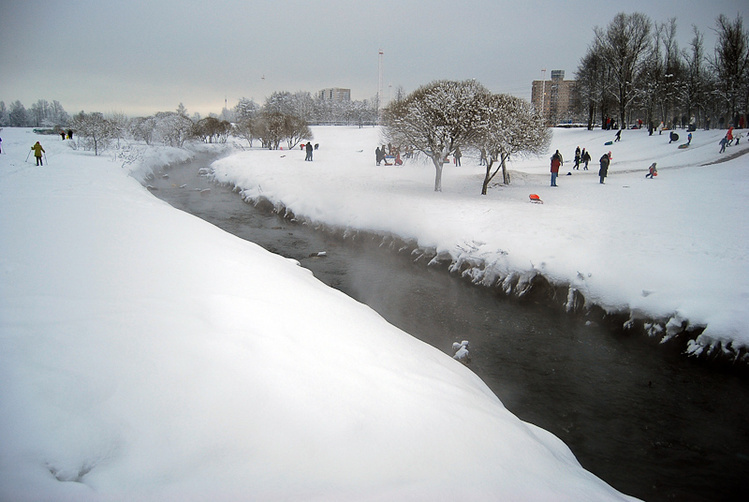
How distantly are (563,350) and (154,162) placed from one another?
3986 cm

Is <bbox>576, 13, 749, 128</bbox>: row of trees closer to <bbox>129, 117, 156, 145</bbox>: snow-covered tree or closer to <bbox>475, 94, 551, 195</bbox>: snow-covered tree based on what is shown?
<bbox>475, 94, 551, 195</bbox>: snow-covered tree

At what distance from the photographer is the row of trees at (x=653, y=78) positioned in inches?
1603

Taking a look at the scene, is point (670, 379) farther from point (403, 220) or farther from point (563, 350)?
point (403, 220)

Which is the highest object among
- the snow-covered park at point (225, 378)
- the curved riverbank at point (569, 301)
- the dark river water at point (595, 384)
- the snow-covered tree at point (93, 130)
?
the snow-covered tree at point (93, 130)

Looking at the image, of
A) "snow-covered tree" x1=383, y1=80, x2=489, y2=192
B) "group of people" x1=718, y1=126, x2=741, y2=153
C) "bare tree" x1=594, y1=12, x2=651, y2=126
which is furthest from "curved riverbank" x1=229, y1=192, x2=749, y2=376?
"bare tree" x1=594, y1=12, x2=651, y2=126

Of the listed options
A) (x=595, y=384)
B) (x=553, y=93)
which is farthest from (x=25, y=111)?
(x=553, y=93)

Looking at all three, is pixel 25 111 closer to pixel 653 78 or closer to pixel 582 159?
pixel 582 159

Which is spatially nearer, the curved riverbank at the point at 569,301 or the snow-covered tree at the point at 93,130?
the curved riverbank at the point at 569,301

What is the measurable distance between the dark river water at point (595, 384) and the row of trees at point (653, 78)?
137ft

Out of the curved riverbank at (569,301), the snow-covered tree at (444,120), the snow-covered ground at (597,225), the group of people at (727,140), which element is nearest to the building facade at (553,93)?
the group of people at (727,140)

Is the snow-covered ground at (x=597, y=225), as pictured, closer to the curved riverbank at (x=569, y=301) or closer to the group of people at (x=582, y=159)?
the curved riverbank at (x=569, y=301)

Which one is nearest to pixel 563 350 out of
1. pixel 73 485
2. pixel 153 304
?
pixel 153 304

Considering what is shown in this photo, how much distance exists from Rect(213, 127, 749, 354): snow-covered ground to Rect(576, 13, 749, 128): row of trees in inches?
566

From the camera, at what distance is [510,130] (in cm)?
2077
